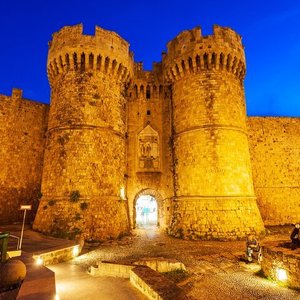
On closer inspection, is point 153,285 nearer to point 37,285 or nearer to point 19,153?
point 37,285

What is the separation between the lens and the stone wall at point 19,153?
12.5 metres

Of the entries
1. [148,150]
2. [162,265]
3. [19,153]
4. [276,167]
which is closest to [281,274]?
[162,265]

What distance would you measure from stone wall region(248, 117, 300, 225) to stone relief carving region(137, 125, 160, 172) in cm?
622

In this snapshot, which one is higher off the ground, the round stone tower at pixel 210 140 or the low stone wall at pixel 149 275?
the round stone tower at pixel 210 140

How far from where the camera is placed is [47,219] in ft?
36.0

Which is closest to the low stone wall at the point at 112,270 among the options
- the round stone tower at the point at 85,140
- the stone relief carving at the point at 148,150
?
the round stone tower at the point at 85,140

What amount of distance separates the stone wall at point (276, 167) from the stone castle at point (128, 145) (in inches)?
8.4

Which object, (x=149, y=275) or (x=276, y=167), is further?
(x=276, y=167)

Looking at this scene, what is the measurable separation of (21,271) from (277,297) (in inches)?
193

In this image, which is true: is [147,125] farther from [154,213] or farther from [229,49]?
[154,213]

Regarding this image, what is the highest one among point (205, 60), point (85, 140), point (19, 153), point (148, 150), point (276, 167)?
point (205, 60)

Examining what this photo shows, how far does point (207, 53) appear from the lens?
41.9 ft

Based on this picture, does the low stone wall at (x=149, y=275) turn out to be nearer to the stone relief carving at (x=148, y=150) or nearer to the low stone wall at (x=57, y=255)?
the low stone wall at (x=57, y=255)

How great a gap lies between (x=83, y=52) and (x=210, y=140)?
7.89 meters
